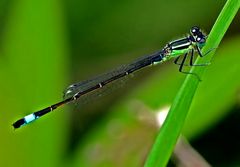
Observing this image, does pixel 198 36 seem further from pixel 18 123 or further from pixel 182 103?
pixel 18 123

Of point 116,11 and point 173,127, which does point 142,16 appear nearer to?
point 116,11

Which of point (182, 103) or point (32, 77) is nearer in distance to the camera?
point (182, 103)

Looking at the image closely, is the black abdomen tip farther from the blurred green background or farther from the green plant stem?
the green plant stem

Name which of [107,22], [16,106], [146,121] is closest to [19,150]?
[16,106]

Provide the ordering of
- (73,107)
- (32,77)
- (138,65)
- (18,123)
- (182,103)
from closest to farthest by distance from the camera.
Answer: (182,103), (18,123), (32,77), (138,65), (73,107)

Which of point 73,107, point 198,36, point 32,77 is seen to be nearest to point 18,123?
point 32,77

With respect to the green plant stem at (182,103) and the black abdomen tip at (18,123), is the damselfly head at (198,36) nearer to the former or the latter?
the green plant stem at (182,103)

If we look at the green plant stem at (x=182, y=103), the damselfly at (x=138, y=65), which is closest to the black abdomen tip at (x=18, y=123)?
the damselfly at (x=138, y=65)

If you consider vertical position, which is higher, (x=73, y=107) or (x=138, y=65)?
(x=73, y=107)

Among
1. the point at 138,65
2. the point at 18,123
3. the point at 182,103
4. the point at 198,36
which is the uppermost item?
the point at 138,65
